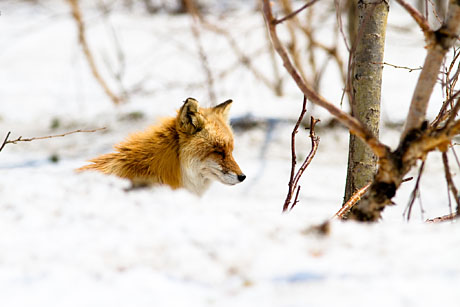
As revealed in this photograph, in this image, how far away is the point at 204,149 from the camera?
12.9 feet

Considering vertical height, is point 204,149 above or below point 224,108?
below

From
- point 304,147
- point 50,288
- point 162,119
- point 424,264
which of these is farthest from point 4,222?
point 304,147

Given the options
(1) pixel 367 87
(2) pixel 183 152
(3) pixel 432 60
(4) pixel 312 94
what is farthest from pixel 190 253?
(2) pixel 183 152

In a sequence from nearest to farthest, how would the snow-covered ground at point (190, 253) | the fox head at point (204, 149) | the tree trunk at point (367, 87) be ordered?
the snow-covered ground at point (190, 253) → the tree trunk at point (367, 87) → the fox head at point (204, 149)

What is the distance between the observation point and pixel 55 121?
9164 mm

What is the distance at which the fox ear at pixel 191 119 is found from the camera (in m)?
3.79

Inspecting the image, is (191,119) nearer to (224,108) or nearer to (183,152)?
(183,152)

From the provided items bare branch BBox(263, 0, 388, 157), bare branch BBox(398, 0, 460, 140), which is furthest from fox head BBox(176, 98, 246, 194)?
bare branch BBox(398, 0, 460, 140)

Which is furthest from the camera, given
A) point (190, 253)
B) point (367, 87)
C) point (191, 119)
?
point (191, 119)

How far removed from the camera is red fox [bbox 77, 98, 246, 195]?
12.2ft

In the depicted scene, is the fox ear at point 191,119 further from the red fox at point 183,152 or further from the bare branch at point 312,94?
the bare branch at point 312,94

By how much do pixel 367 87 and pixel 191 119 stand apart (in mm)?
1447

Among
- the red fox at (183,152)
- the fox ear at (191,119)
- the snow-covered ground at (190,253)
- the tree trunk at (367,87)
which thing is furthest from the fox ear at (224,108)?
the snow-covered ground at (190,253)

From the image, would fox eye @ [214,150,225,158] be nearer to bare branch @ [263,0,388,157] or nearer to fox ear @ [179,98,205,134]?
fox ear @ [179,98,205,134]
